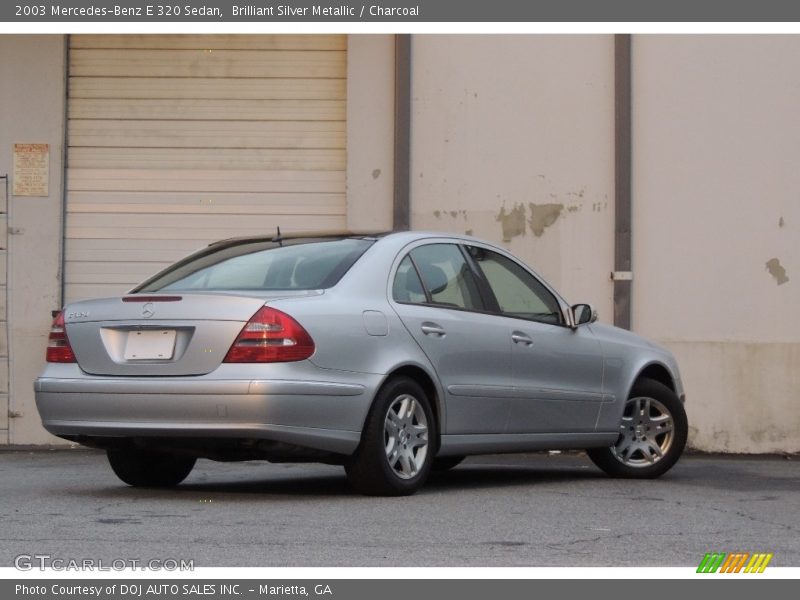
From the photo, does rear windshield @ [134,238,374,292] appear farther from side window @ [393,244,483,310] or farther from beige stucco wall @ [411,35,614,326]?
beige stucco wall @ [411,35,614,326]

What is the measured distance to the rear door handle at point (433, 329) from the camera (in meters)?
8.27

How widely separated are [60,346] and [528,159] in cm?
709

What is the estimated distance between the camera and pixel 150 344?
7.69 meters

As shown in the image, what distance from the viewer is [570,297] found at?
46.6 ft

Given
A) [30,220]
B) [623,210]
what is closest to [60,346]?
[30,220]

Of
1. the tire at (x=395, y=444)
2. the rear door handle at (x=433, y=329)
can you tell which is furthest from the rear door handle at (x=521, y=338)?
the tire at (x=395, y=444)

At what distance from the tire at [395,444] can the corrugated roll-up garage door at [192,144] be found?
6.35 m

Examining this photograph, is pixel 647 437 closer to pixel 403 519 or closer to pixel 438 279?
pixel 438 279

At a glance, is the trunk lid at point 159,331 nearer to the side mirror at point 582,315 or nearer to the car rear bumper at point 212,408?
the car rear bumper at point 212,408

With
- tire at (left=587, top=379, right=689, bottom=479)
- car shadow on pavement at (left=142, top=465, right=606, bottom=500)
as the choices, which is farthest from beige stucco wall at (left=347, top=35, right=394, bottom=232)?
tire at (left=587, top=379, right=689, bottom=479)

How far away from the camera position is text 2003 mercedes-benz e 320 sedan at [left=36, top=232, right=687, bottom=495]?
294 inches

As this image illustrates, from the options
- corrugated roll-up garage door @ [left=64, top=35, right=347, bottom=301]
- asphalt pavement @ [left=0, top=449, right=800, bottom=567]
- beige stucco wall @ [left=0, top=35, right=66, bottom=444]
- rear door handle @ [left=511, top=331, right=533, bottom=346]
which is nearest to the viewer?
asphalt pavement @ [left=0, top=449, right=800, bottom=567]

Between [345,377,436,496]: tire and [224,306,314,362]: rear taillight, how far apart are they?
24.1 inches

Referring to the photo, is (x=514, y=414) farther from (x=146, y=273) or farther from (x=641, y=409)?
(x=146, y=273)
